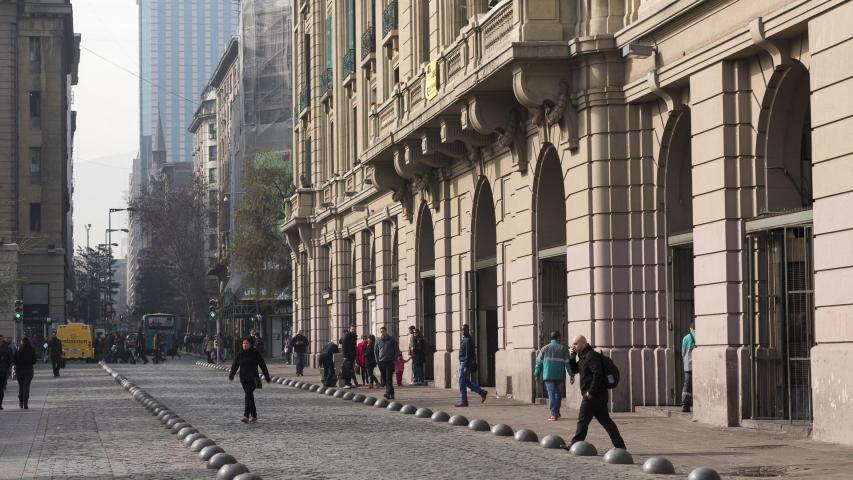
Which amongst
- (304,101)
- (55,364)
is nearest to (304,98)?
(304,101)

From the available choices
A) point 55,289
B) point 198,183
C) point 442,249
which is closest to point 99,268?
point 198,183

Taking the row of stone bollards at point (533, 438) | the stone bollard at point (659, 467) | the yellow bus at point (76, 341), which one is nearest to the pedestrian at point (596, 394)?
the row of stone bollards at point (533, 438)

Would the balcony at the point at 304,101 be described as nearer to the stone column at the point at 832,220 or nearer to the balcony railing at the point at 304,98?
the balcony railing at the point at 304,98

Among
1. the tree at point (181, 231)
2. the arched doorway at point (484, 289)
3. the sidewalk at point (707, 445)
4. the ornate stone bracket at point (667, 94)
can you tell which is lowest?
the sidewalk at point (707, 445)

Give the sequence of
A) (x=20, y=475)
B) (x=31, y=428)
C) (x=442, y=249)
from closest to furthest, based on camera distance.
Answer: (x=20, y=475), (x=31, y=428), (x=442, y=249)

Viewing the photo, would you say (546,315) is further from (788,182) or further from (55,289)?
(55,289)

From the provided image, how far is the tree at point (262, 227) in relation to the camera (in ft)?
245

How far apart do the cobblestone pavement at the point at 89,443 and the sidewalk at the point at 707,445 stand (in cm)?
518

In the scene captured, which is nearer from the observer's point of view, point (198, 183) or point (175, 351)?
point (175, 351)

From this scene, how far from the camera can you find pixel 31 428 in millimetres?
25766

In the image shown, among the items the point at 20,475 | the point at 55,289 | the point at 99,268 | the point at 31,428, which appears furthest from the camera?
the point at 99,268

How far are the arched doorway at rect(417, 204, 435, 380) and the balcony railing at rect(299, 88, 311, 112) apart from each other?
19768mm

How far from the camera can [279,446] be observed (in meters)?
20.1

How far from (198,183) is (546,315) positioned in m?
83.9
